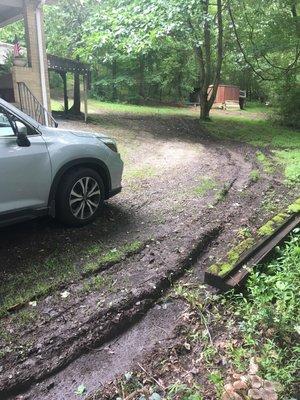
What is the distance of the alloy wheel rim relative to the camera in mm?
4680

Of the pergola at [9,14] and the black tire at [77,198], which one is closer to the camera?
the black tire at [77,198]

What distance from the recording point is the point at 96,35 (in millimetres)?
12516

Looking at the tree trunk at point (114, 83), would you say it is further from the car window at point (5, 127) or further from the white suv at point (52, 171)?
the car window at point (5, 127)

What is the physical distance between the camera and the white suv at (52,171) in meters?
3.98

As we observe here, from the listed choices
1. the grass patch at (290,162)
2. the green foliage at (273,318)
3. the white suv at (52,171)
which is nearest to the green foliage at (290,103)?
the grass patch at (290,162)

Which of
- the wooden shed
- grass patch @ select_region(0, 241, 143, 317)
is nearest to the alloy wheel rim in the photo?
grass patch @ select_region(0, 241, 143, 317)

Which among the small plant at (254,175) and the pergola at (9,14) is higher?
the pergola at (9,14)

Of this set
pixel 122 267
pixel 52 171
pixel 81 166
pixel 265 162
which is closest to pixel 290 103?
pixel 265 162

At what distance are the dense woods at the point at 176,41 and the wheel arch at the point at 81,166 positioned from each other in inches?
303

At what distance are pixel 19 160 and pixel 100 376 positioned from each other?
2406 mm

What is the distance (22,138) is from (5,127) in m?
0.30

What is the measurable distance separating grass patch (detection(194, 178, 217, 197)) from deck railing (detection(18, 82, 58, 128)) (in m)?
5.35

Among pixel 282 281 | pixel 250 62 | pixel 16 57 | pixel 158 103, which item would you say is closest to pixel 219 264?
pixel 282 281

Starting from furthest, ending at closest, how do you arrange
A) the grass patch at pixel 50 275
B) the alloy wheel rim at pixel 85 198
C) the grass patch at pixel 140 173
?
1. the grass patch at pixel 140 173
2. the alloy wheel rim at pixel 85 198
3. the grass patch at pixel 50 275
